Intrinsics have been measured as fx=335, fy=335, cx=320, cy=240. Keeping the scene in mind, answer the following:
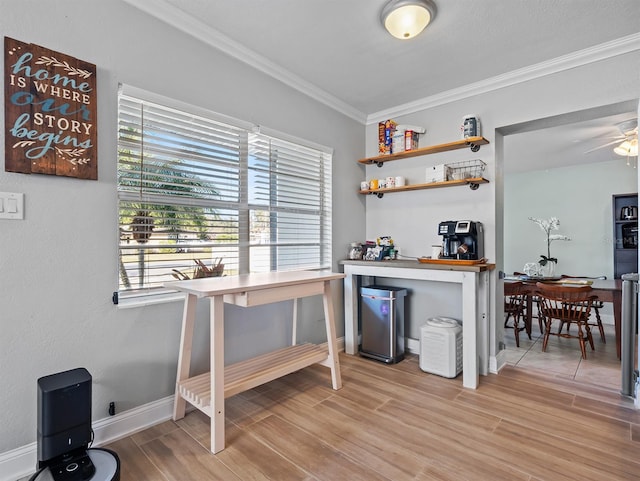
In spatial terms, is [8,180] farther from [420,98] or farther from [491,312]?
[491,312]

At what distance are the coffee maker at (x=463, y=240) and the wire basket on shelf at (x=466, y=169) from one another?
0.41m

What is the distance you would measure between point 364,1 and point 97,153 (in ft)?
5.61

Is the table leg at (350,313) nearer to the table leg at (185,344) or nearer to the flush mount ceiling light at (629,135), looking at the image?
the table leg at (185,344)

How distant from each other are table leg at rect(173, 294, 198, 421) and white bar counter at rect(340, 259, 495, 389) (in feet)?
5.27

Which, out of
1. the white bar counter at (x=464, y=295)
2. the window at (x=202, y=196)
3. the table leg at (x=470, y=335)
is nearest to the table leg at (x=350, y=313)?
the white bar counter at (x=464, y=295)

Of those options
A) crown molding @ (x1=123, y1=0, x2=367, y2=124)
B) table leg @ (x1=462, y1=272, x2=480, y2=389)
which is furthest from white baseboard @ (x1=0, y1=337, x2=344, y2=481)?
crown molding @ (x1=123, y1=0, x2=367, y2=124)

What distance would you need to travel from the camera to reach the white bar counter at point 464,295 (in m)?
2.53

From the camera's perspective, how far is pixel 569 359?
10.5ft

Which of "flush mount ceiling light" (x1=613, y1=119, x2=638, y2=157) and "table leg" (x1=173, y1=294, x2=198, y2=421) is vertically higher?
"flush mount ceiling light" (x1=613, y1=119, x2=638, y2=157)

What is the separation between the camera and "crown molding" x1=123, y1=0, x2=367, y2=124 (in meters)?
1.98

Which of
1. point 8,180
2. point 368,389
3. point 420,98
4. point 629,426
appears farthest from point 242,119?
point 629,426

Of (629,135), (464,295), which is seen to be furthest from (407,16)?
(629,135)

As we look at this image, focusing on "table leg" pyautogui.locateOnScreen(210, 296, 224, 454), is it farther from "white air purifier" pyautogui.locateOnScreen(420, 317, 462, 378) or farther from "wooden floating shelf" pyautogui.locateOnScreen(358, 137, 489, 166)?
"wooden floating shelf" pyautogui.locateOnScreen(358, 137, 489, 166)

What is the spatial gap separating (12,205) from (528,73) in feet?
11.4
